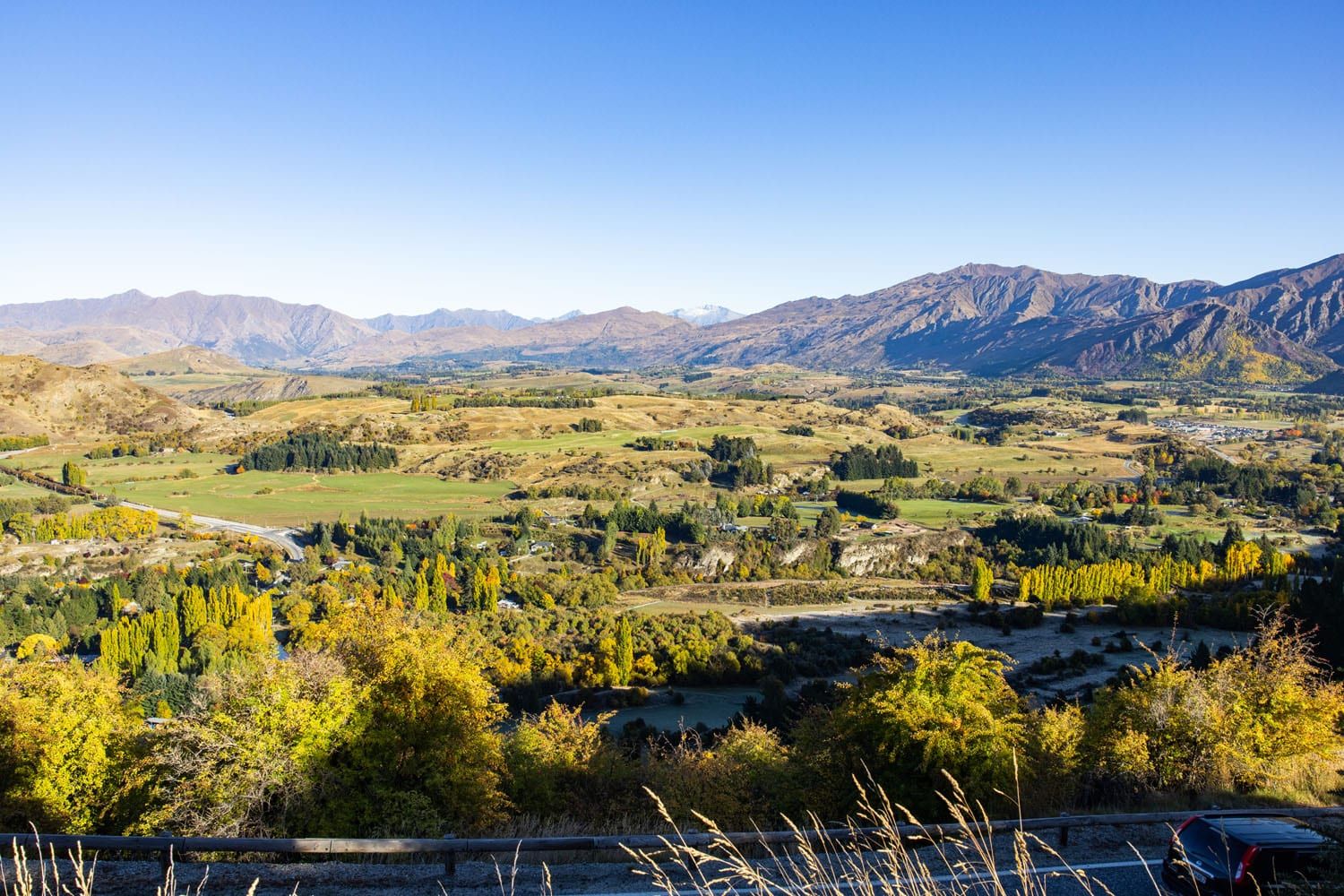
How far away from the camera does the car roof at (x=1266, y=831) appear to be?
8.61 m

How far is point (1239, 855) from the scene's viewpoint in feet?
27.9

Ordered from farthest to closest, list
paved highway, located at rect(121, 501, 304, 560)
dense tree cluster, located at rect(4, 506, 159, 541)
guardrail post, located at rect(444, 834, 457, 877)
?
paved highway, located at rect(121, 501, 304, 560), dense tree cluster, located at rect(4, 506, 159, 541), guardrail post, located at rect(444, 834, 457, 877)

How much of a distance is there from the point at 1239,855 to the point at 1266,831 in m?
0.72

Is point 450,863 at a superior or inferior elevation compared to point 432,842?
inferior

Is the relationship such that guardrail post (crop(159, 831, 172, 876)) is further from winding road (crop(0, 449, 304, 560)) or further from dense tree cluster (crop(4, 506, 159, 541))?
dense tree cluster (crop(4, 506, 159, 541))

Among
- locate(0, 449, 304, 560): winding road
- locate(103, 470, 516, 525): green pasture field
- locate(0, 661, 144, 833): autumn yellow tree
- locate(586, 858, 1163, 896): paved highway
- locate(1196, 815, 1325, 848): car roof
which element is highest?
locate(1196, 815, 1325, 848): car roof

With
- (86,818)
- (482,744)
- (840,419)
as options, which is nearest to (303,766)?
(482,744)

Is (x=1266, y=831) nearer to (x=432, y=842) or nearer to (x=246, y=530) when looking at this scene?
(x=432, y=842)

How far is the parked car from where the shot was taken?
27.3 ft

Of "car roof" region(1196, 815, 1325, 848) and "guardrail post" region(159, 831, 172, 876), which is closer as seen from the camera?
"guardrail post" region(159, 831, 172, 876)

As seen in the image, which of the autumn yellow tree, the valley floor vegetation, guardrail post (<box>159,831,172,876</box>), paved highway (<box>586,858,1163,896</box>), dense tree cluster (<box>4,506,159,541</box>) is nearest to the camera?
guardrail post (<box>159,831,172,876</box>)

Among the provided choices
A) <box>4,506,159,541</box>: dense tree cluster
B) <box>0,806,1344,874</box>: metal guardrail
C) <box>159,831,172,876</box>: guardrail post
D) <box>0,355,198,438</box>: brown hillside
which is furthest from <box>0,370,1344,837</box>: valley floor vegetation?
<box>0,355,198,438</box>: brown hillside

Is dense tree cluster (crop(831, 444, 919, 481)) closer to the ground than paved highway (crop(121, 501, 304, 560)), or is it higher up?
higher up

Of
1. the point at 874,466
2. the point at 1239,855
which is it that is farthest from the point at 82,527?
the point at 874,466
